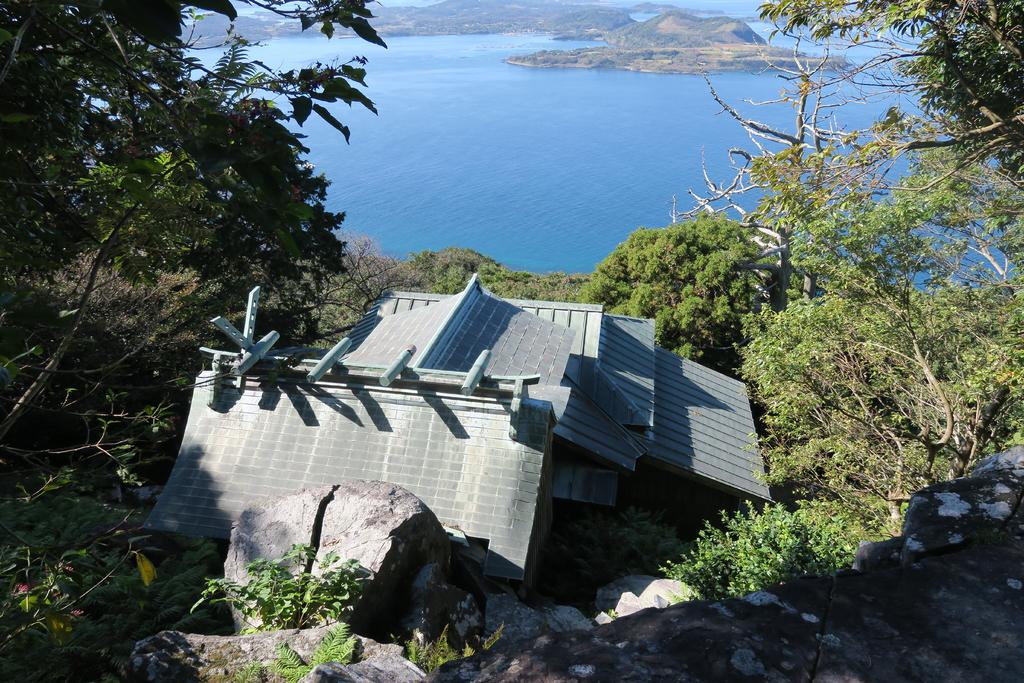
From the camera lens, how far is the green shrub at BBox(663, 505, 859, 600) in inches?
274

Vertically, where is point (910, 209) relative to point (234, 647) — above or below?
above

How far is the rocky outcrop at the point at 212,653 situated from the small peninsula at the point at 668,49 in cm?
7595

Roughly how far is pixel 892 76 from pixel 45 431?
1536 cm

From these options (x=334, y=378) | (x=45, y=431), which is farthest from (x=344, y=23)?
(x=45, y=431)

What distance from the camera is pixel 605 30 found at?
119 m

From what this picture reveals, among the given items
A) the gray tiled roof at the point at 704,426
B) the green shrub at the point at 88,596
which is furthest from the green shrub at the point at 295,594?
the gray tiled roof at the point at 704,426

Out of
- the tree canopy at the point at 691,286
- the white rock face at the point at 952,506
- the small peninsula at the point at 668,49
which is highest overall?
the small peninsula at the point at 668,49

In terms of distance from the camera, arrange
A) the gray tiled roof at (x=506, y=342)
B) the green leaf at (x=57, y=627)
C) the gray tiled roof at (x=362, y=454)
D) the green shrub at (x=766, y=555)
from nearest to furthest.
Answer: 1. the green leaf at (x=57, y=627)
2. the green shrub at (x=766, y=555)
3. the gray tiled roof at (x=362, y=454)
4. the gray tiled roof at (x=506, y=342)

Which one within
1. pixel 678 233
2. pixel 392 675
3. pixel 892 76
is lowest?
pixel 392 675

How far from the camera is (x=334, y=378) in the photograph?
1021 cm

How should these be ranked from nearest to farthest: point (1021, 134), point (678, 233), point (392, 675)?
point (392, 675)
point (1021, 134)
point (678, 233)

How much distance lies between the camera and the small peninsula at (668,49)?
81750 mm

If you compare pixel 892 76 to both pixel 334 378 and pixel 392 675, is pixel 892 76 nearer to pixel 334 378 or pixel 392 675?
pixel 334 378

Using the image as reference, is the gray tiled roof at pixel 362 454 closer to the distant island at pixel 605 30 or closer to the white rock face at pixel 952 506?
the white rock face at pixel 952 506
